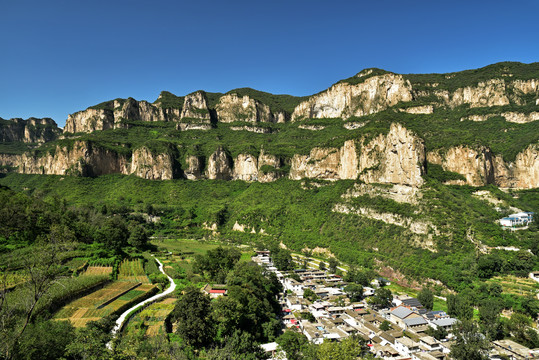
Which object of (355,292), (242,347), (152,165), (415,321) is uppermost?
(152,165)

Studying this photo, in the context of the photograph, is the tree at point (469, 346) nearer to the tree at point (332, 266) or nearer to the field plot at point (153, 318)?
the tree at point (332, 266)

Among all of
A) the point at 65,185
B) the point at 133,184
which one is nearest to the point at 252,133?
the point at 133,184

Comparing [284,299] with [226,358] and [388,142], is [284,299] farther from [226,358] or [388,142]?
[388,142]

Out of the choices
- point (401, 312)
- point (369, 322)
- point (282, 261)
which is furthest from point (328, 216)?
point (369, 322)

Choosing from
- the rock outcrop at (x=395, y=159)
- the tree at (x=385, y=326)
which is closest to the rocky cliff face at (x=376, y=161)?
the rock outcrop at (x=395, y=159)

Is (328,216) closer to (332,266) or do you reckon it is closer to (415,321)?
(332,266)

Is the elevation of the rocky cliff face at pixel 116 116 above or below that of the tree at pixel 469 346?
above

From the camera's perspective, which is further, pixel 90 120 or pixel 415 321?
pixel 90 120

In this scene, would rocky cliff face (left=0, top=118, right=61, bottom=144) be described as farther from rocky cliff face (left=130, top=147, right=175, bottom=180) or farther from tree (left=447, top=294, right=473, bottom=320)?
tree (left=447, top=294, right=473, bottom=320)

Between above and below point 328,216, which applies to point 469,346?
below
